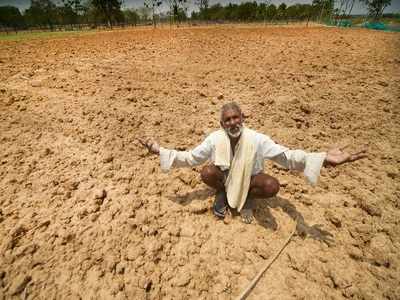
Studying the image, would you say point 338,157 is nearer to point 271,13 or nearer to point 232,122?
point 232,122

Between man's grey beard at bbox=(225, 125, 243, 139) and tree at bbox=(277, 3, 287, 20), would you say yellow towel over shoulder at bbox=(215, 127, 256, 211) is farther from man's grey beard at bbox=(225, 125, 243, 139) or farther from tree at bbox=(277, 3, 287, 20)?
tree at bbox=(277, 3, 287, 20)

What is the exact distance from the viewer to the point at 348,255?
2137mm

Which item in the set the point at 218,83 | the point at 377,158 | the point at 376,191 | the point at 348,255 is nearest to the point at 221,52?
the point at 218,83

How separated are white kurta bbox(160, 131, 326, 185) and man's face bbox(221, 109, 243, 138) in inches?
5.9

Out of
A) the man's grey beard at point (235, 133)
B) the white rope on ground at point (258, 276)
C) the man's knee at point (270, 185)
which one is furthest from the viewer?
the man's knee at point (270, 185)

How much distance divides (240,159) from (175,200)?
1027 mm

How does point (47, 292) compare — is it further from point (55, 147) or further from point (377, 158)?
point (377, 158)

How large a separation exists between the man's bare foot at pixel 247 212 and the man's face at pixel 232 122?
2.62 feet

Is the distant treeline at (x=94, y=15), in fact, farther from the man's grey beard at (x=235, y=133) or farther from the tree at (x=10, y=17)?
the man's grey beard at (x=235, y=133)

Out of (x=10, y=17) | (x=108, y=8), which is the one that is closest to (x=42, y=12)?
(x=10, y=17)

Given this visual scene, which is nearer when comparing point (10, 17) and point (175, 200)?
point (175, 200)

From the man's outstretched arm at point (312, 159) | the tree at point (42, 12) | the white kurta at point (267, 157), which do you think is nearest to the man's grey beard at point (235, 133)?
the white kurta at point (267, 157)

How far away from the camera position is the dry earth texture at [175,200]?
1947 mm

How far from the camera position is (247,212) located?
2447 mm
